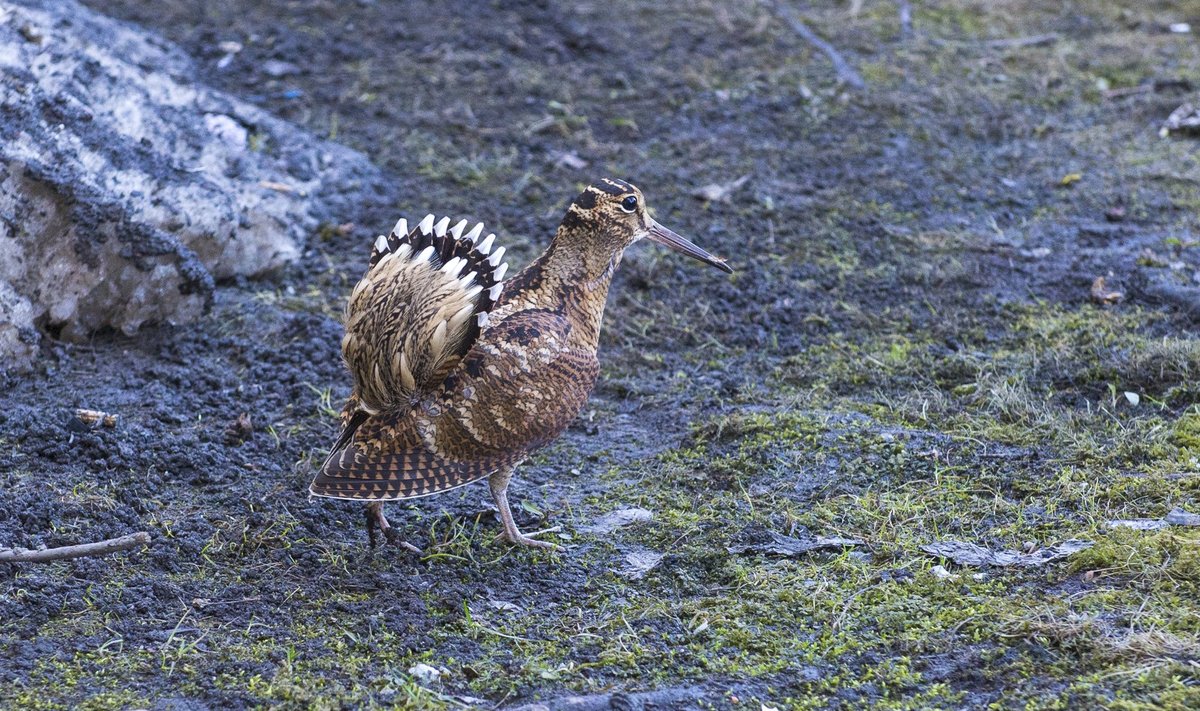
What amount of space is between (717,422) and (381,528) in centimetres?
163

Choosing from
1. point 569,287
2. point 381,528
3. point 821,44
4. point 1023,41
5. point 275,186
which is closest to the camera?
point 381,528

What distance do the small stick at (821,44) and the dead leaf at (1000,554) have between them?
5.41 metres

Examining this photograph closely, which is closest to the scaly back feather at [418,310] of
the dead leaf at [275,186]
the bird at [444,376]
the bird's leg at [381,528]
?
the bird at [444,376]

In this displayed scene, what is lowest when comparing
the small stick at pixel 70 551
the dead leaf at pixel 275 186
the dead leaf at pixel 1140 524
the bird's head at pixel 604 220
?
the dead leaf at pixel 1140 524

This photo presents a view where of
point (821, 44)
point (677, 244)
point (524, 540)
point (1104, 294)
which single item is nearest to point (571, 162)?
point (677, 244)

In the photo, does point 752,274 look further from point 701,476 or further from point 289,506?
point 289,506

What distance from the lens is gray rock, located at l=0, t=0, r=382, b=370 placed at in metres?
5.62

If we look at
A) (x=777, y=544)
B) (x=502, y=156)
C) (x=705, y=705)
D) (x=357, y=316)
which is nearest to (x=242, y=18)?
(x=502, y=156)

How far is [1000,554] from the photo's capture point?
434cm

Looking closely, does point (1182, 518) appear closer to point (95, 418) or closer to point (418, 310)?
point (418, 310)

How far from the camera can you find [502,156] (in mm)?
8062

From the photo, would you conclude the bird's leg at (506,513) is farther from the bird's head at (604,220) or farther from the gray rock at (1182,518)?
the gray rock at (1182,518)

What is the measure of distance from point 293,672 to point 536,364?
1440mm

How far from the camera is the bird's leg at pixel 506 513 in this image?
15.2 ft
